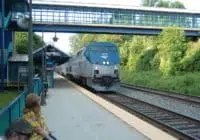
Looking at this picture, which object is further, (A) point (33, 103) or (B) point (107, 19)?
(B) point (107, 19)

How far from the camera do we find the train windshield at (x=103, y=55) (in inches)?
1400

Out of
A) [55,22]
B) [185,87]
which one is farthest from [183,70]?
[55,22]

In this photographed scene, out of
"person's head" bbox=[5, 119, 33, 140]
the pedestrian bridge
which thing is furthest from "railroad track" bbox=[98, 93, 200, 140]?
the pedestrian bridge

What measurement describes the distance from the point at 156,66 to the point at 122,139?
50.9 meters

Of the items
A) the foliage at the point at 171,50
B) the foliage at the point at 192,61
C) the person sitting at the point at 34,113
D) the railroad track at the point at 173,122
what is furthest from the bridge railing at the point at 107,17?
the person sitting at the point at 34,113

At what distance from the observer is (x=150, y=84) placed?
147ft

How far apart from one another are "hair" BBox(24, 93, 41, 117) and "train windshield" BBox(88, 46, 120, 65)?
27798 mm

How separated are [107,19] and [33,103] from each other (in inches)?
2553

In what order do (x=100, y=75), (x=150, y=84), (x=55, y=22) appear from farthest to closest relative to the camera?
1. (x=55, y=22)
2. (x=150, y=84)
3. (x=100, y=75)

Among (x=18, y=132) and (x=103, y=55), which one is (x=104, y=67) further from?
(x=18, y=132)

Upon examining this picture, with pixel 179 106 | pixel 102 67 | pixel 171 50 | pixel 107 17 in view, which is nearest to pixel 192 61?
pixel 171 50

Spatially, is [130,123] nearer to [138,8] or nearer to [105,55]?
[105,55]

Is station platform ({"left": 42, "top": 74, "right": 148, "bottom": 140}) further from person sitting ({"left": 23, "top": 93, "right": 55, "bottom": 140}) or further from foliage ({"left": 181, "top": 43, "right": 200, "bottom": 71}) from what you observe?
foliage ({"left": 181, "top": 43, "right": 200, "bottom": 71})

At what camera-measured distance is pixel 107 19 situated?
7169 cm
